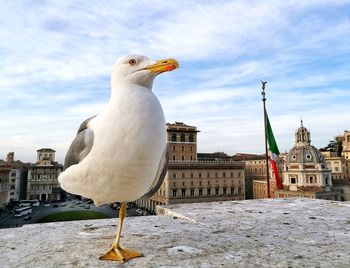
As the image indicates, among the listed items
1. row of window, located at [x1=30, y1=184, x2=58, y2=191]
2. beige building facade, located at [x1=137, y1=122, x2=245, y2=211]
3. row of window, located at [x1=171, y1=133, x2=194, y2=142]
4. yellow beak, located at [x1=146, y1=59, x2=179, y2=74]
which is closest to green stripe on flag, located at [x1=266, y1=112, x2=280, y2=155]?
yellow beak, located at [x1=146, y1=59, x2=179, y2=74]

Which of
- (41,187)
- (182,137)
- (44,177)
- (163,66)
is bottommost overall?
(41,187)

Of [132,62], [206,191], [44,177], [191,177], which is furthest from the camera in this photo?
[44,177]

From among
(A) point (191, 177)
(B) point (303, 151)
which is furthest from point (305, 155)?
(A) point (191, 177)

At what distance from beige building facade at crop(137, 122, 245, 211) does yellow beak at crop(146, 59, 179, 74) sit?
35002mm

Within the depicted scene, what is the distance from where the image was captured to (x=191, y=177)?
41125 mm

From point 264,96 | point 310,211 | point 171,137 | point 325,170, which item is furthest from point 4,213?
point 325,170

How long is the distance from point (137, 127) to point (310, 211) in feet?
15.8

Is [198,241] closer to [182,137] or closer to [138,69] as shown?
[138,69]

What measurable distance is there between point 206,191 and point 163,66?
4083 centimetres

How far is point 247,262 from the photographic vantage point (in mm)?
2854

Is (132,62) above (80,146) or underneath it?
above

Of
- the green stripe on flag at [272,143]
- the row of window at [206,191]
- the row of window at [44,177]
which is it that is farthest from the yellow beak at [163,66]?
the row of window at [44,177]

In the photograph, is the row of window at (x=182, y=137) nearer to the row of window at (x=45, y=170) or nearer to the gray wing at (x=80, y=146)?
the row of window at (x=45, y=170)

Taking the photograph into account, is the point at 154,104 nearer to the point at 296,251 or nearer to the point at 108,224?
the point at 296,251
